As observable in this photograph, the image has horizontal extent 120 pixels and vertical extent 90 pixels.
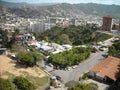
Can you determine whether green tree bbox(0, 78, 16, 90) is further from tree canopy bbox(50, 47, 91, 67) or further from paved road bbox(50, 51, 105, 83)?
tree canopy bbox(50, 47, 91, 67)

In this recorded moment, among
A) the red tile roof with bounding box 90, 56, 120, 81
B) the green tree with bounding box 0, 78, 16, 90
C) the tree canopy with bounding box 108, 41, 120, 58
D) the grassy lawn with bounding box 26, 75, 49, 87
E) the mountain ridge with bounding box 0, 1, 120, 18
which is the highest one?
the green tree with bounding box 0, 78, 16, 90

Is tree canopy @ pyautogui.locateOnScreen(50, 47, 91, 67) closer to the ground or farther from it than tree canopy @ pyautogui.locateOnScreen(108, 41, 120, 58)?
farther from it

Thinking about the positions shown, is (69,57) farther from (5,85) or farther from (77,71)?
(5,85)

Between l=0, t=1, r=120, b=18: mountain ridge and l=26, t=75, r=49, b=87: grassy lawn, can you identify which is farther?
l=0, t=1, r=120, b=18: mountain ridge

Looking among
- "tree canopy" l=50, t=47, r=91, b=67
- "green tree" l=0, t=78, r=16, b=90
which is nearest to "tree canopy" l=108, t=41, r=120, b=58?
"tree canopy" l=50, t=47, r=91, b=67

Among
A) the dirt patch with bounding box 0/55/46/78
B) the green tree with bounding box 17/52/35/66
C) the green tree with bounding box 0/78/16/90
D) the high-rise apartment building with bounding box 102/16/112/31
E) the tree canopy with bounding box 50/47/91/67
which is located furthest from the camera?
the high-rise apartment building with bounding box 102/16/112/31

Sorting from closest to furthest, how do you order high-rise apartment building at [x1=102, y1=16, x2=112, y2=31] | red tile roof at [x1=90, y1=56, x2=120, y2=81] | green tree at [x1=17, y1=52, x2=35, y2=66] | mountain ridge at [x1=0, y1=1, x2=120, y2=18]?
red tile roof at [x1=90, y1=56, x2=120, y2=81], green tree at [x1=17, y1=52, x2=35, y2=66], high-rise apartment building at [x1=102, y1=16, x2=112, y2=31], mountain ridge at [x1=0, y1=1, x2=120, y2=18]

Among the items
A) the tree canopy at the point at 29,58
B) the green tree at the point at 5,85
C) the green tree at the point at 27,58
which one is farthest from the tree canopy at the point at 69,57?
the green tree at the point at 5,85
